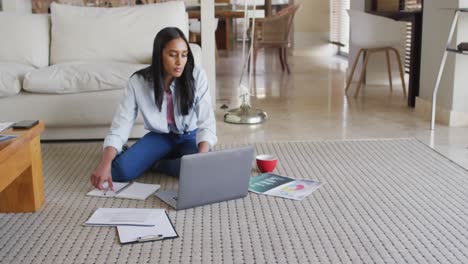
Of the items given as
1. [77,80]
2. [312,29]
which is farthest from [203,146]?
[312,29]

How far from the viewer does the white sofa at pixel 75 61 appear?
3424 mm

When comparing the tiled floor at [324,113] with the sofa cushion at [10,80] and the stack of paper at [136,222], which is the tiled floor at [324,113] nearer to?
the sofa cushion at [10,80]

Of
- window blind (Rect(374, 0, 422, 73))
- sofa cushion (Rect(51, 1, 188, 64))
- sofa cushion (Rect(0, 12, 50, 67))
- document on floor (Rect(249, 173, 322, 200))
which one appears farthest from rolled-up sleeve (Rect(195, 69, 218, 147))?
window blind (Rect(374, 0, 422, 73))

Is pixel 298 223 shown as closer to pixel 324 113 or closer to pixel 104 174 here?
pixel 104 174

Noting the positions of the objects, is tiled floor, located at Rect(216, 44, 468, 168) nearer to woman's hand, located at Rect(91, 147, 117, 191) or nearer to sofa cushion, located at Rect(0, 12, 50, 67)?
woman's hand, located at Rect(91, 147, 117, 191)

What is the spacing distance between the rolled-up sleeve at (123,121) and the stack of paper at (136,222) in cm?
37

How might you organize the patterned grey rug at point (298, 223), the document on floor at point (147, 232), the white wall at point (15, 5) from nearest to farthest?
the patterned grey rug at point (298, 223), the document on floor at point (147, 232), the white wall at point (15, 5)

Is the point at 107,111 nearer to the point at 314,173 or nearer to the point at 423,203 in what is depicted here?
the point at 314,173

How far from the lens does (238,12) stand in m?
6.70

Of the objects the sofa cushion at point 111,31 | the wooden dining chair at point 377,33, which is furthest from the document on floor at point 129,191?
the wooden dining chair at point 377,33

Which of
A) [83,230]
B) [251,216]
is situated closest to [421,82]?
[251,216]

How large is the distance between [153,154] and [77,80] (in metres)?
0.91

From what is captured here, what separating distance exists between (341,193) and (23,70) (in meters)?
2.17

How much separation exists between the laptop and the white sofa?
124 cm
